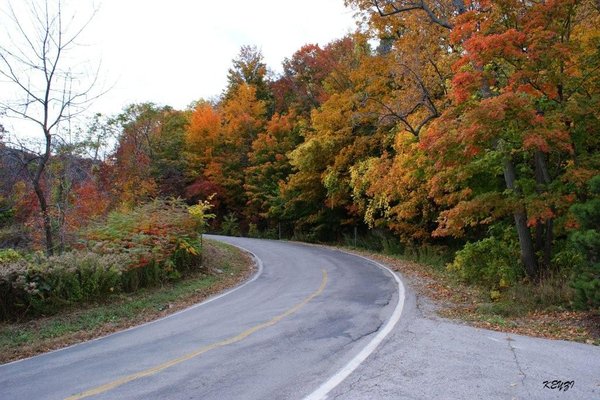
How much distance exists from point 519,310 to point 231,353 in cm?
617

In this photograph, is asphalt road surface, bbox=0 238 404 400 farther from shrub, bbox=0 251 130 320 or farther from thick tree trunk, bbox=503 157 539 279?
thick tree trunk, bbox=503 157 539 279

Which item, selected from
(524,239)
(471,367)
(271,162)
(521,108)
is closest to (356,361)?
(471,367)

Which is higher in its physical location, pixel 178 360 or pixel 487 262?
pixel 487 262

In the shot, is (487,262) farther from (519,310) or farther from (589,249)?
(589,249)

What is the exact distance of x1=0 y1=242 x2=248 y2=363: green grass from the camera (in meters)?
8.88

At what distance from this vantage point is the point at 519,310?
31.1 feet

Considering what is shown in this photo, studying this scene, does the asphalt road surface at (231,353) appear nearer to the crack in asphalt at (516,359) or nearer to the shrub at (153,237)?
the crack in asphalt at (516,359)

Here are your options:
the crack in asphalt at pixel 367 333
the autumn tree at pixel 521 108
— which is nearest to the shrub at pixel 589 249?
the autumn tree at pixel 521 108

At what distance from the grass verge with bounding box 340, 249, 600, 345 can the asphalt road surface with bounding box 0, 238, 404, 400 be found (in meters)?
1.14

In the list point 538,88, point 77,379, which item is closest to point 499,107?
point 538,88

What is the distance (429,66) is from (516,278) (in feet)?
30.3

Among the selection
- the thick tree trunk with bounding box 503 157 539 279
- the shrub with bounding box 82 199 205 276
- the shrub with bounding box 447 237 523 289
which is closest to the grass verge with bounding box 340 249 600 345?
the shrub with bounding box 447 237 523 289

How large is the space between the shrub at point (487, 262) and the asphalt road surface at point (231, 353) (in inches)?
117

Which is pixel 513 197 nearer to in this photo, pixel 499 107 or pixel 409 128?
pixel 499 107
